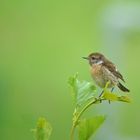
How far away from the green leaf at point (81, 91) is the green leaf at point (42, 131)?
0.14 feet

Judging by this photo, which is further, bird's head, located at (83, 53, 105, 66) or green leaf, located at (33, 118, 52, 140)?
bird's head, located at (83, 53, 105, 66)

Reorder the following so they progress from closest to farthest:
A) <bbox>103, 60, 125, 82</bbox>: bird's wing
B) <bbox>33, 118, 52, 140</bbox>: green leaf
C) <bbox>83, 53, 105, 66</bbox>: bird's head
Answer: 1. <bbox>33, 118, 52, 140</bbox>: green leaf
2. <bbox>103, 60, 125, 82</bbox>: bird's wing
3. <bbox>83, 53, 105, 66</bbox>: bird's head

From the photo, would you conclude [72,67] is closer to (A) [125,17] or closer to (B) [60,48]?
(B) [60,48]

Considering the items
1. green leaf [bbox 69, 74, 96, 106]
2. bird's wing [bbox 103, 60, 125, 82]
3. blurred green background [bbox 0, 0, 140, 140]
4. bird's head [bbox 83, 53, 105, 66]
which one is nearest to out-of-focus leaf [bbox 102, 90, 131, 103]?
green leaf [bbox 69, 74, 96, 106]

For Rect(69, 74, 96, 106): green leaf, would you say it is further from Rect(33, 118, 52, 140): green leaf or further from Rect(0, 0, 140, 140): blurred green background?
Rect(0, 0, 140, 140): blurred green background

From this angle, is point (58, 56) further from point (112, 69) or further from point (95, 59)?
point (112, 69)

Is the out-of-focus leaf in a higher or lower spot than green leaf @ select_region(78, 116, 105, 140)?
higher

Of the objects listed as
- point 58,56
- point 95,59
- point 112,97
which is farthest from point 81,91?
point 58,56

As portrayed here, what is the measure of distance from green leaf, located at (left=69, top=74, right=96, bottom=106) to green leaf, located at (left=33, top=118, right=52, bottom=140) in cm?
4

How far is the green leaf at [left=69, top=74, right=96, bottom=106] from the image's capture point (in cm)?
87

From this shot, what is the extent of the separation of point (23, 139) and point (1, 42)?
324cm

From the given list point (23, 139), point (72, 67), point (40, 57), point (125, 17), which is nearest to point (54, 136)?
point (23, 139)

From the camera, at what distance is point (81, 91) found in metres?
0.89

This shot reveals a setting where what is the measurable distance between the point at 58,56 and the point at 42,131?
7.21m
